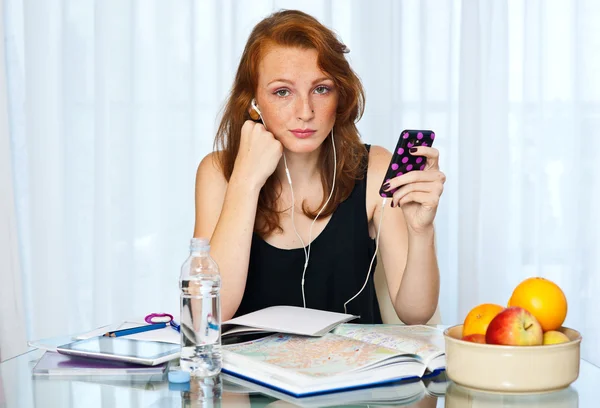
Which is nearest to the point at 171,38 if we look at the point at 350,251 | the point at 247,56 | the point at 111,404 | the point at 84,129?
the point at 84,129

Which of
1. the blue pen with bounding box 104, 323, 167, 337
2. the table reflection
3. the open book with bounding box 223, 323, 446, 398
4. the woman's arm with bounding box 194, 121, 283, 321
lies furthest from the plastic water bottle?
the woman's arm with bounding box 194, 121, 283, 321

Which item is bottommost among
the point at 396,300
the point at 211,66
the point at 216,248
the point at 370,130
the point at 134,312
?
the point at 134,312

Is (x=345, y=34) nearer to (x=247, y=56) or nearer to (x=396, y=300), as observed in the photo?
(x=247, y=56)

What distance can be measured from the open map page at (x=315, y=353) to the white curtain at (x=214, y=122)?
185 cm

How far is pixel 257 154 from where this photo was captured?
1.73 m

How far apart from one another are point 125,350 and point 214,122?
1.89 meters

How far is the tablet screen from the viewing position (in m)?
1.17

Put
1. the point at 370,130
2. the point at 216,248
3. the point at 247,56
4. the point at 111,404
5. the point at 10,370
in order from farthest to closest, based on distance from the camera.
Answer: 1. the point at 370,130
2. the point at 247,56
3. the point at 216,248
4. the point at 10,370
5. the point at 111,404

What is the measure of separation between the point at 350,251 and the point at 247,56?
0.54 metres

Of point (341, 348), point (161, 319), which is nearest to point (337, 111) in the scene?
point (161, 319)

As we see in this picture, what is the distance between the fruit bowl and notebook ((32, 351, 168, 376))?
46 cm

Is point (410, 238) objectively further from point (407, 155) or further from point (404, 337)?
point (404, 337)

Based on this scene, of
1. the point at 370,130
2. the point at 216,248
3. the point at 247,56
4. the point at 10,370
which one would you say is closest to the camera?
the point at 10,370

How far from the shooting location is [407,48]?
3.01 meters
